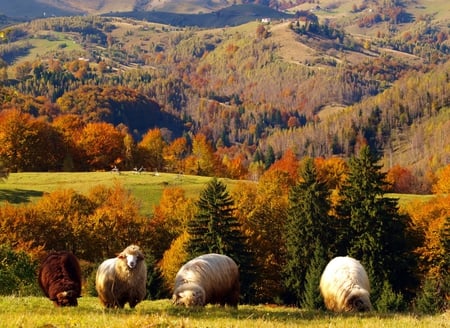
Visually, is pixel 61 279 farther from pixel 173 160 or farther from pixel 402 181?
pixel 402 181

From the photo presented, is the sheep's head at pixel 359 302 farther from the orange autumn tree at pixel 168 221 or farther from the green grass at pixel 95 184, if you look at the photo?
the green grass at pixel 95 184

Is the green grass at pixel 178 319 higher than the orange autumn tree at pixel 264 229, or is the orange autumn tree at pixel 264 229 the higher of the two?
the green grass at pixel 178 319

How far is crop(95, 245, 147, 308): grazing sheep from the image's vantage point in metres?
22.0

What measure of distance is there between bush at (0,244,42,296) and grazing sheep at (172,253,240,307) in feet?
78.2

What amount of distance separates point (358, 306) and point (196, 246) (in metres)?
41.0

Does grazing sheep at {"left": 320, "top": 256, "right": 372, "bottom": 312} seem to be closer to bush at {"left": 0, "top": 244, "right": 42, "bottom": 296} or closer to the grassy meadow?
bush at {"left": 0, "top": 244, "right": 42, "bottom": 296}

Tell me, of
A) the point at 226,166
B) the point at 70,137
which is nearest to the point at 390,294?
the point at 70,137

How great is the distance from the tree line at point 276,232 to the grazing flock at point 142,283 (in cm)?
2164

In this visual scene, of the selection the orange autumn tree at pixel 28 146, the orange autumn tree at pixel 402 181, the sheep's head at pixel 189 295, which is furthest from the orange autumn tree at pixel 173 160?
the sheep's head at pixel 189 295

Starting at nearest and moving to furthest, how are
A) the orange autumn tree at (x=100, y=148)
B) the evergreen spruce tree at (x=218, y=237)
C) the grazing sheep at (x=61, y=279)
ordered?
the grazing sheep at (x=61, y=279) < the evergreen spruce tree at (x=218, y=237) < the orange autumn tree at (x=100, y=148)

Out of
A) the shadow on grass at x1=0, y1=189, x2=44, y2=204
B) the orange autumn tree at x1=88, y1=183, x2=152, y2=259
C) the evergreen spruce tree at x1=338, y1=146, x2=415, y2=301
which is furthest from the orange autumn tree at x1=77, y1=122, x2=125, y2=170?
the evergreen spruce tree at x1=338, y1=146, x2=415, y2=301

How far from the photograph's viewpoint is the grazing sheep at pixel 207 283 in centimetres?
2248

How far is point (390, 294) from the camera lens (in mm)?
48000

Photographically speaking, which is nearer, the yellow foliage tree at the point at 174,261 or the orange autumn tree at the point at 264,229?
the yellow foliage tree at the point at 174,261
